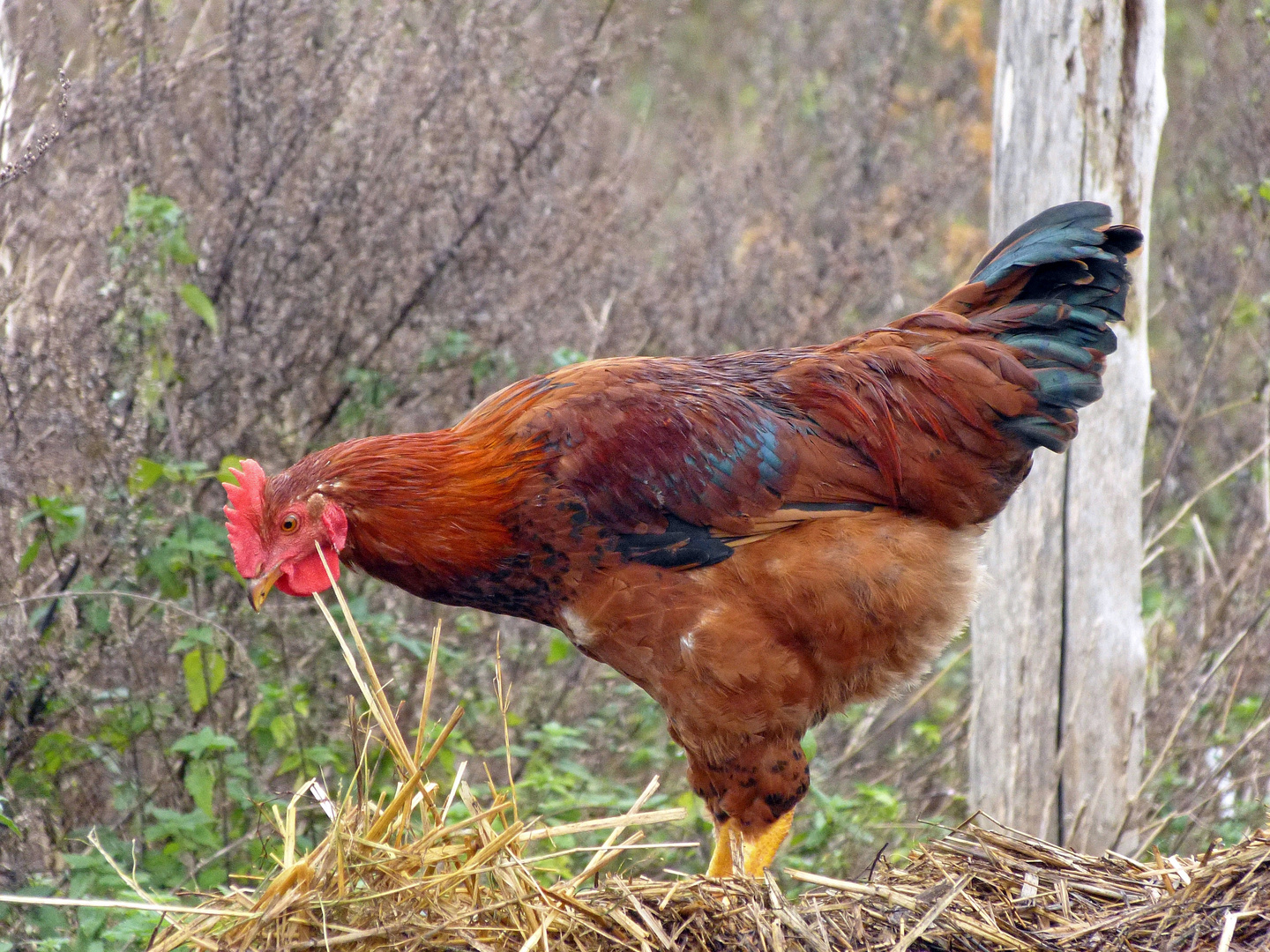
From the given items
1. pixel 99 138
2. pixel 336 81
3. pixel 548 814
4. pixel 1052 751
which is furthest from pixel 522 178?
pixel 1052 751

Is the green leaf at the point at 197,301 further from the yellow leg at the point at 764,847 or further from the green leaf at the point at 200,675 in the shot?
the yellow leg at the point at 764,847

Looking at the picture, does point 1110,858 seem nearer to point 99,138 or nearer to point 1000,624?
point 1000,624

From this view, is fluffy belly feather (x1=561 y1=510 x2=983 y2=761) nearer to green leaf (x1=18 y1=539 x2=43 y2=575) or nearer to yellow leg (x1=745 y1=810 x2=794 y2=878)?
yellow leg (x1=745 y1=810 x2=794 y2=878)

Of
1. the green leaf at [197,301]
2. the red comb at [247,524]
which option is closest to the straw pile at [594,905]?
the red comb at [247,524]

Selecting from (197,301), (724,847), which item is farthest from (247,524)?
(724,847)

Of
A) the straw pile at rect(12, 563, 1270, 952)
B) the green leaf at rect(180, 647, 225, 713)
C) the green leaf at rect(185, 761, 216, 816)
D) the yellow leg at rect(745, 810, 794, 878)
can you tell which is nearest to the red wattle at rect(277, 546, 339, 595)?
the straw pile at rect(12, 563, 1270, 952)

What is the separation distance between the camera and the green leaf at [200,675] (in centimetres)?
409

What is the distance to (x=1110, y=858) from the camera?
329cm

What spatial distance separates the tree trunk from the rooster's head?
2584 millimetres

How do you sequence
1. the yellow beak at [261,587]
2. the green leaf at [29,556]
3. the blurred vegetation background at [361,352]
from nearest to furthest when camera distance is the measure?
the yellow beak at [261,587] → the green leaf at [29,556] → the blurred vegetation background at [361,352]

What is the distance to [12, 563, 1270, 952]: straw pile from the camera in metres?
2.63

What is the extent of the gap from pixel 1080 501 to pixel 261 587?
291 centimetres

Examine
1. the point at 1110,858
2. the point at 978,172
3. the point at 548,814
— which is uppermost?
the point at 978,172

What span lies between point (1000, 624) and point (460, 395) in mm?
2595
